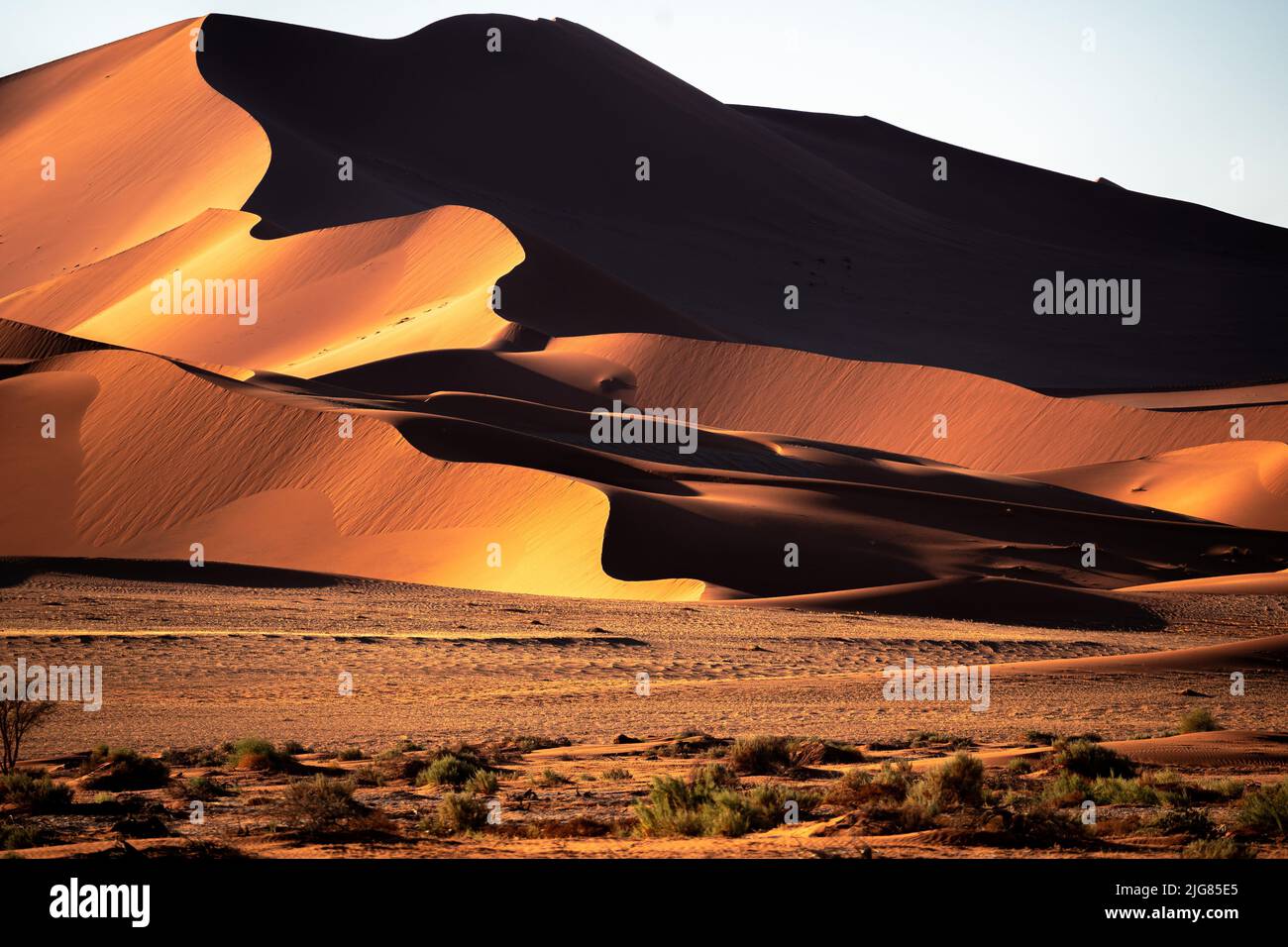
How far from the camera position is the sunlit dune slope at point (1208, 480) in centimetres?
3725

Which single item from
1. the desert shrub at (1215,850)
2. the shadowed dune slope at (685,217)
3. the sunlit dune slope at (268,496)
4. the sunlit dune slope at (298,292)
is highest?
the shadowed dune slope at (685,217)

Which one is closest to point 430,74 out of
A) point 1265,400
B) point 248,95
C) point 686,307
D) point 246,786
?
point 248,95

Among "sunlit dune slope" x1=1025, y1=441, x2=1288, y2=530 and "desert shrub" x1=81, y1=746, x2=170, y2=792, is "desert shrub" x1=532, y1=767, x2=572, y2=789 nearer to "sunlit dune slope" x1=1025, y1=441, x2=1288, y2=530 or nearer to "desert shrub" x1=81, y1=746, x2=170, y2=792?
"desert shrub" x1=81, y1=746, x2=170, y2=792

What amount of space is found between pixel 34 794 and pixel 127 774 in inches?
53.7

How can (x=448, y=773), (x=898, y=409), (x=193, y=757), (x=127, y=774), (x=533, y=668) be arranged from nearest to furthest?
(x=448, y=773) → (x=127, y=774) → (x=193, y=757) → (x=533, y=668) → (x=898, y=409)

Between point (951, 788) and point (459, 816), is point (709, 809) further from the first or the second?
point (951, 788)

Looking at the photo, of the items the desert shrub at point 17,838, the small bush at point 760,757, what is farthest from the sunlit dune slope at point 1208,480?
the desert shrub at point 17,838

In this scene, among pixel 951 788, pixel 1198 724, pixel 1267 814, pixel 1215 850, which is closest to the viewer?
pixel 1215 850

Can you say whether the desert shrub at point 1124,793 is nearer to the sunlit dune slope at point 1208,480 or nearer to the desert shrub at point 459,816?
the desert shrub at point 459,816

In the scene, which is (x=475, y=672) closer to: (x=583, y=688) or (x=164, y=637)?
(x=583, y=688)

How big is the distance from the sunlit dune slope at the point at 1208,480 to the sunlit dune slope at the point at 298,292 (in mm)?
20541

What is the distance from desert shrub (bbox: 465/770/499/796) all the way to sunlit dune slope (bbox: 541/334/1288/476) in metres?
36.0

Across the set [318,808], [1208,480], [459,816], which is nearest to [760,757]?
[459,816]

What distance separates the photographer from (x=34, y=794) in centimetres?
845
